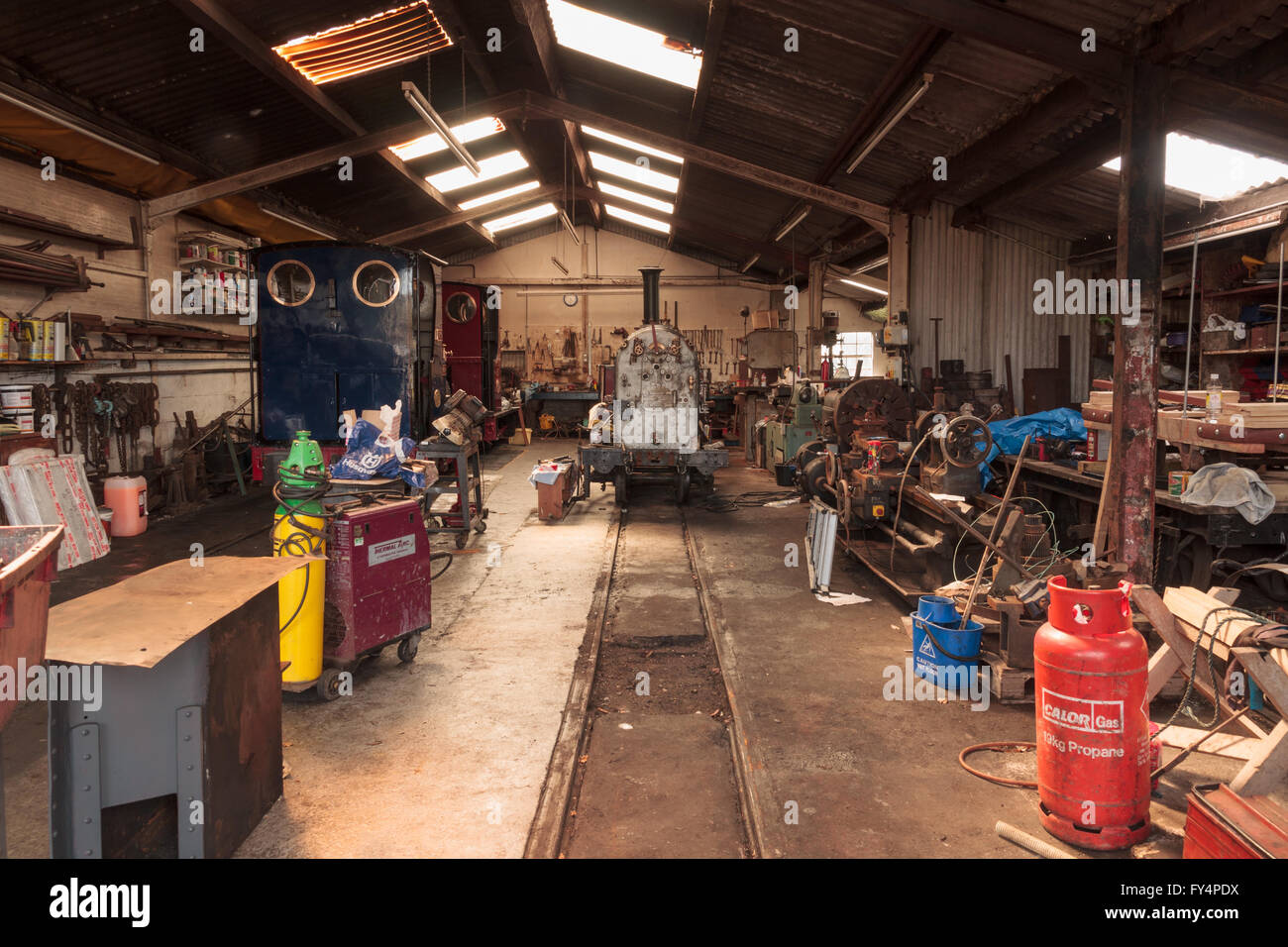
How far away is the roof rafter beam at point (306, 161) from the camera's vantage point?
410 inches

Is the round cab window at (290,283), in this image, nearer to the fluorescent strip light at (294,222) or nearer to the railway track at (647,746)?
the fluorescent strip light at (294,222)

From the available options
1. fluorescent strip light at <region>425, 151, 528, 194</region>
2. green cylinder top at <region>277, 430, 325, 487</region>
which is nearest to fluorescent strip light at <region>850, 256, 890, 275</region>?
fluorescent strip light at <region>425, 151, 528, 194</region>

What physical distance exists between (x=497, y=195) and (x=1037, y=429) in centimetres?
1277

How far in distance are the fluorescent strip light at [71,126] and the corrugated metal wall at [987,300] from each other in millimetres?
9040

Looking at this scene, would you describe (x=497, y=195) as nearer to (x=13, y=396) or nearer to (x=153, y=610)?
(x=13, y=396)

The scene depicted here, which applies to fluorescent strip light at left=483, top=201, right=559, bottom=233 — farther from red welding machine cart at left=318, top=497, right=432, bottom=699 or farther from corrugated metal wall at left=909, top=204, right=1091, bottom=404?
red welding machine cart at left=318, top=497, right=432, bottom=699

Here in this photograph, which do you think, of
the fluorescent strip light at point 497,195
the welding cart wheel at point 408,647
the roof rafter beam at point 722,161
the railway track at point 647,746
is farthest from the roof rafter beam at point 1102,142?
the fluorescent strip light at point 497,195

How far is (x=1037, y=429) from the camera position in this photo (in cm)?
772

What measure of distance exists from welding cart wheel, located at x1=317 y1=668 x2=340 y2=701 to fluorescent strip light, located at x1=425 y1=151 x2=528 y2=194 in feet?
38.2

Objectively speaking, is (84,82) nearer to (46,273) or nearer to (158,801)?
(46,273)

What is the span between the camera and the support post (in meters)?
5.29

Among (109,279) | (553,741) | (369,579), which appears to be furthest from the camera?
(109,279)

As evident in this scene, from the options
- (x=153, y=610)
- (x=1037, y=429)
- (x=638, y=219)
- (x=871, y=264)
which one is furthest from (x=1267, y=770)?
(x=638, y=219)

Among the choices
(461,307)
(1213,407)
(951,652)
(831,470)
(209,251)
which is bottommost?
(951,652)
